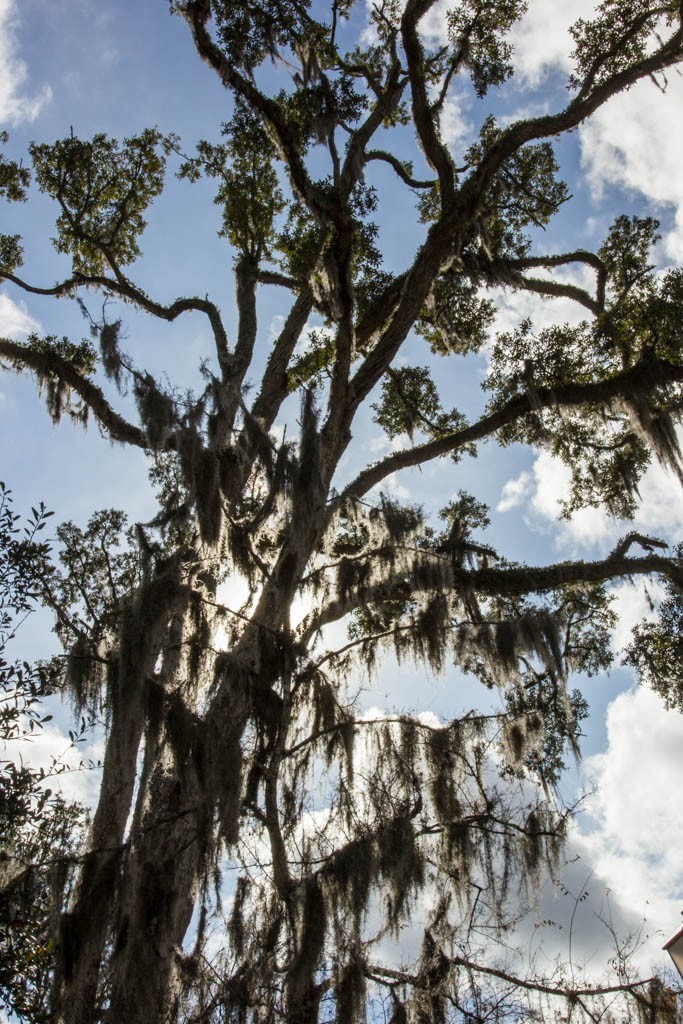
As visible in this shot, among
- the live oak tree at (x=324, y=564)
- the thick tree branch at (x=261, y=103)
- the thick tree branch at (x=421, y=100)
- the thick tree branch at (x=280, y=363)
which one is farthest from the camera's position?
the thick tree branch at (x=280, y=363)

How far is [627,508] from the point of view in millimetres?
11336

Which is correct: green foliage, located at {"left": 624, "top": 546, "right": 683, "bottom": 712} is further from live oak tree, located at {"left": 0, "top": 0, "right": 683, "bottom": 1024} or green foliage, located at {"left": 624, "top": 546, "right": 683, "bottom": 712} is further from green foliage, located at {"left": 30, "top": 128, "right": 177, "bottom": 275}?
green foliage, located at {"left": 30, "top": 128, "right": 177, "bottom": 275}

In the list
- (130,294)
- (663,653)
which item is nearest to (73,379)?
(130,294)

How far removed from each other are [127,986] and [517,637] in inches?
170

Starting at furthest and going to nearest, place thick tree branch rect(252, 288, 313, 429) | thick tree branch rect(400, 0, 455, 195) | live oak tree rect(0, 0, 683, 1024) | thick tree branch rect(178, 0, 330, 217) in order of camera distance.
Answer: thick tree branch rect(252, 288, 313, 429) → thick tree branch rect(400, 0, 455, 195) → thick tree branch rect(178, 0, 330, 217) → live oak tree rect(0, 0, 683, 1024)

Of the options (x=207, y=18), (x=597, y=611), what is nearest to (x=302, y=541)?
(x=597, y=611)

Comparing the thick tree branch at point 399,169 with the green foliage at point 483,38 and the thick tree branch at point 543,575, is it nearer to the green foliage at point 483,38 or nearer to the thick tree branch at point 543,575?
the green foliage at point 483,38

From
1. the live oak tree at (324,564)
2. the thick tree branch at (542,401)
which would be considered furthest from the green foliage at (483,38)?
the thick tree branch at (542,401)

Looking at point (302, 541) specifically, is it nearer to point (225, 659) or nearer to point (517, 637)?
point (225, 659)

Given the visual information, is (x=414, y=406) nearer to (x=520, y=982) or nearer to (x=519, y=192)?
(x=519, y=192)

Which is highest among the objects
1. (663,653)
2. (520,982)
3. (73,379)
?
(73,379)

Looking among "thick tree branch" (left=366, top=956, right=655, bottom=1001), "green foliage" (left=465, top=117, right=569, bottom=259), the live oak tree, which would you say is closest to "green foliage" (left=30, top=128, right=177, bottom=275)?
the live oak tree

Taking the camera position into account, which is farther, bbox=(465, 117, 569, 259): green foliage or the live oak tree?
bbox=(465, 117, 569, 259): green foliage

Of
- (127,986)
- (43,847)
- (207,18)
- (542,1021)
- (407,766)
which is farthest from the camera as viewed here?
(207,18)
